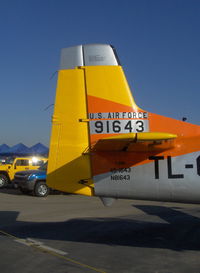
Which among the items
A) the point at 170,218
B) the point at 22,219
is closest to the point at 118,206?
the point at 170,218

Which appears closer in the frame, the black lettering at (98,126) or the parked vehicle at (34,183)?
the black lettering at (98,126)

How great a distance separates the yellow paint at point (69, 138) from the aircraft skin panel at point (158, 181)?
0.41 metres

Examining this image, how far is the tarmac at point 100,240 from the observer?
5832mm

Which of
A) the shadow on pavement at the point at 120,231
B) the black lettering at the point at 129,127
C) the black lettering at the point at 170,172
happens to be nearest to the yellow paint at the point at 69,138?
the black lettering at the point at 129,127

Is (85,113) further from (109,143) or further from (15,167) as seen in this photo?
(15,167)

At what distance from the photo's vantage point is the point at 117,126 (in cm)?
649

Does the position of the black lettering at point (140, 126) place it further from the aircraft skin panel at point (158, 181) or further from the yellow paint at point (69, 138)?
the yellow paint at point (69, 138)

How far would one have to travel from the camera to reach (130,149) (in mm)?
6289

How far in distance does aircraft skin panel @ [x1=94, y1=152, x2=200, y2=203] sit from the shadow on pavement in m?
1.60

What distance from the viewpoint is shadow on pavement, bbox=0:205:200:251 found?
748 cm

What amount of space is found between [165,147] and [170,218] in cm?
514

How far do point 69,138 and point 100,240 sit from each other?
8.92 ft

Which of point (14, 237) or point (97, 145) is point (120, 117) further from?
point (14, 237)

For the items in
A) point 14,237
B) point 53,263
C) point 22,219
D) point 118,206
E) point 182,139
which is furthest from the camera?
point 118,206
